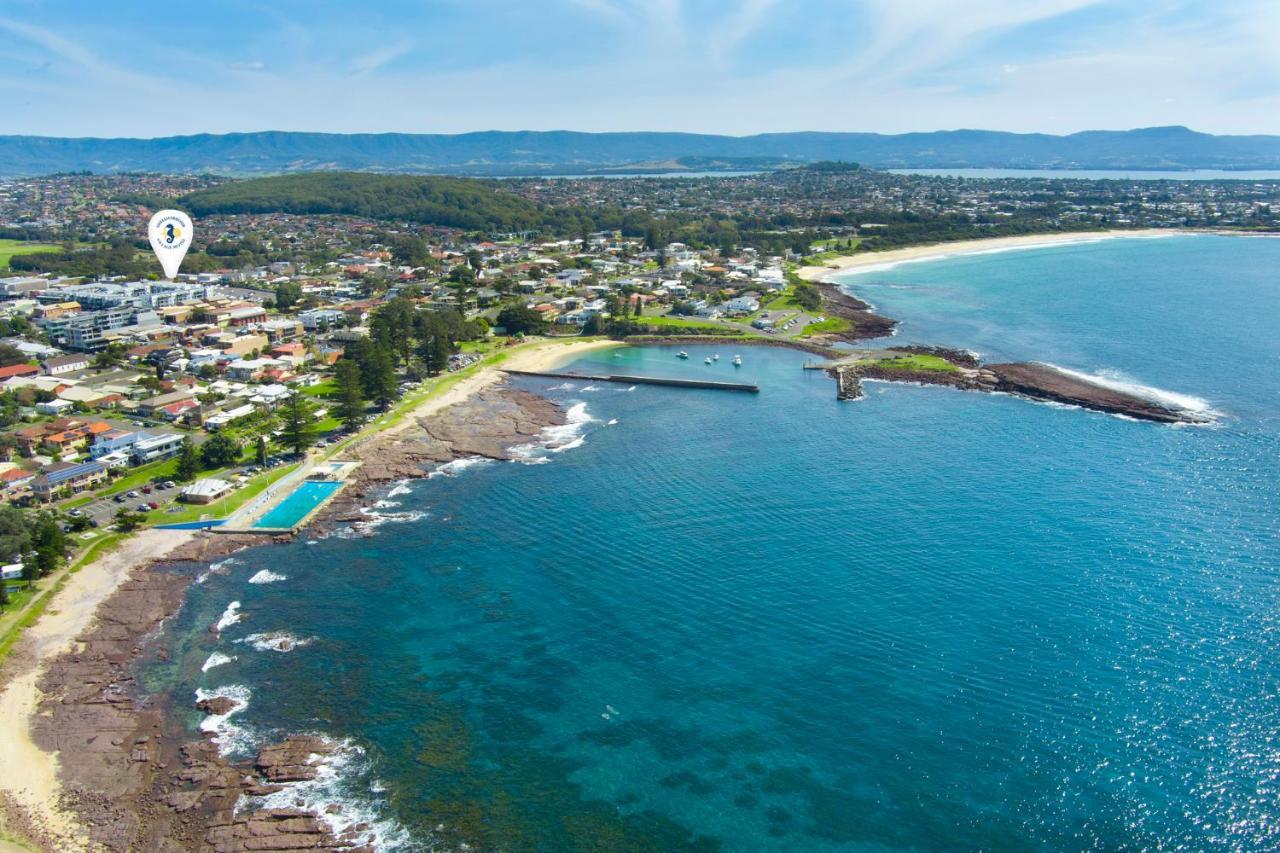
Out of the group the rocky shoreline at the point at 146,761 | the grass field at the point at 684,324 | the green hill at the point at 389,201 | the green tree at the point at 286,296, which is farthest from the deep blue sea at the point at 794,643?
the green hill at the point at 389,201

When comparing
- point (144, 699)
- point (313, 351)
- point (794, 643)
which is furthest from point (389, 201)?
point (794, 643)

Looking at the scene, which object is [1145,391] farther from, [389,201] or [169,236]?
[389,201]

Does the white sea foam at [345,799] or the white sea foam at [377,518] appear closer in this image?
the white sea foam at [345,799]

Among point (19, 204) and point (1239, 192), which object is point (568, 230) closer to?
point (19, 204)

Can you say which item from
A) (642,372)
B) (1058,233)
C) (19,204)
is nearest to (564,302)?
(642,372)

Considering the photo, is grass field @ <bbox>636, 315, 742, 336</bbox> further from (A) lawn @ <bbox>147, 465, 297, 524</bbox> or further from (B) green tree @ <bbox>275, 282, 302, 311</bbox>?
(A) lawn @ <bbox>147, 465, 297, 524</bbox>

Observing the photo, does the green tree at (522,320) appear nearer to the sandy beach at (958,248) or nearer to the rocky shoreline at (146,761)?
the rocky shoreline at (146,761)

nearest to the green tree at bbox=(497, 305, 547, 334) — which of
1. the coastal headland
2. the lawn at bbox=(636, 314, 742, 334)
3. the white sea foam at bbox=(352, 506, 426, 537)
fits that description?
the lawn at bbox=(636, 314, 742, 334)
